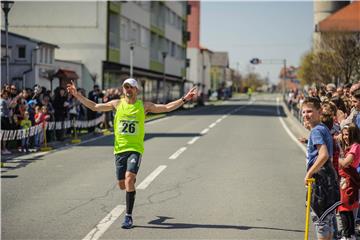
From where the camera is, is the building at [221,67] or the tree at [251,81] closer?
the building at [221,67]

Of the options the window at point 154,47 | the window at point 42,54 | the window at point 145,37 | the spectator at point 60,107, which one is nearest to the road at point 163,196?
the spectator at point 60,107

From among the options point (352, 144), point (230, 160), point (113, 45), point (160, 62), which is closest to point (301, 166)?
point (230, 160)

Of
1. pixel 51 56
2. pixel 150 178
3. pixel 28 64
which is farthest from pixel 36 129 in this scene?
pixel 51 56

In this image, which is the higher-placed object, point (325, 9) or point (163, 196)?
point (325, 9)

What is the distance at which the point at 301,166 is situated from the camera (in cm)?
1367

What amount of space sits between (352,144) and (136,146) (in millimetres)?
2868

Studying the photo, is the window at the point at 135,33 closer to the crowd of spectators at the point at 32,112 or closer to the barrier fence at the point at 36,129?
the barrier fence at the point at 36,129

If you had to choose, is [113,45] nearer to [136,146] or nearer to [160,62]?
[160,62]

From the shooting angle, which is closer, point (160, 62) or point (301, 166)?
point (301, 166)

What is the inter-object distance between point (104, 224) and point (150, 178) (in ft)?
13.4

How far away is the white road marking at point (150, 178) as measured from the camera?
1055 cm

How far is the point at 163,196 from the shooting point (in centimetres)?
948

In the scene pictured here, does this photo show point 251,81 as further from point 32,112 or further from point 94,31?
point 32,112

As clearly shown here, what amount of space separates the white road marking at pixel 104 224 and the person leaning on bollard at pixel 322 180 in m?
2.61
